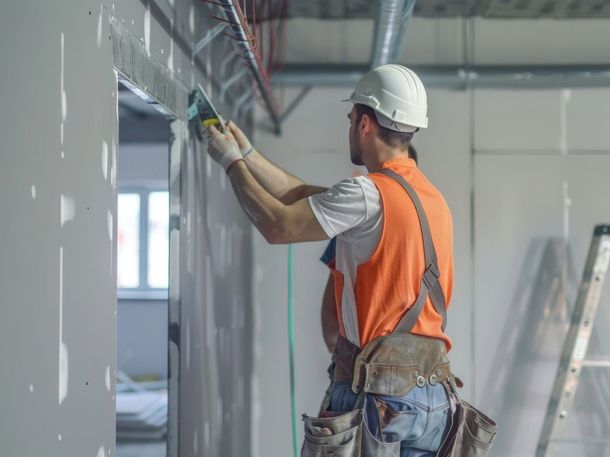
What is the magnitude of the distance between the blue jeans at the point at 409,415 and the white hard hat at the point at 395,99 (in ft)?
2.23

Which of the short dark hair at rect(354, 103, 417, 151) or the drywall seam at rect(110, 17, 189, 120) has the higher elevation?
the drywall seam at rect(110, 17, 189, 120)

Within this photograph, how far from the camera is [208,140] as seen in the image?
6.50 ft

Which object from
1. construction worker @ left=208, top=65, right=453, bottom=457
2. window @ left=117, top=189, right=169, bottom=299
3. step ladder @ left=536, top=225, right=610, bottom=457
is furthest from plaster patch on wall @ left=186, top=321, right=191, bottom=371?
window @ left=117, top=189, right=169, bottom=299

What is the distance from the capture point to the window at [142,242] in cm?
636

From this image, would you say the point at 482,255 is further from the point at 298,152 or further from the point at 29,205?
the point at 29,205

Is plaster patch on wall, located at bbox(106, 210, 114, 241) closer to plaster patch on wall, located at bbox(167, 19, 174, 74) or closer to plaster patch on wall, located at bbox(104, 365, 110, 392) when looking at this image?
plaster patch on wall, located at bbox(104, 365, 110, 392)

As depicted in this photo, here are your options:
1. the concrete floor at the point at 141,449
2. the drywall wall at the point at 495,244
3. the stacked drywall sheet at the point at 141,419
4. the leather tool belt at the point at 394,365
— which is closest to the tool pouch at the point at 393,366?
the leather tool belt at the point at 394,365

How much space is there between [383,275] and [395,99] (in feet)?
1.53

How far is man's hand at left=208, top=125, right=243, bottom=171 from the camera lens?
1.91 meters

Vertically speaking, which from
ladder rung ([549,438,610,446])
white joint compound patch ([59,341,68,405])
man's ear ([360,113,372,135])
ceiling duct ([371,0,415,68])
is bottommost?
ladder rung ([549,438,610,446])

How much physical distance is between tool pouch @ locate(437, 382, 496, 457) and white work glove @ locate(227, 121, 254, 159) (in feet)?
2.84

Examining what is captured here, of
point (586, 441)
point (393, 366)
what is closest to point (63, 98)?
point (393, 366)

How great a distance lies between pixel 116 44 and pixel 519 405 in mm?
3070

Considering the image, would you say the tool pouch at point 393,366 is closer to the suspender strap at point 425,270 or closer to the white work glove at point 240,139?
the suspender strap at point 425,270
